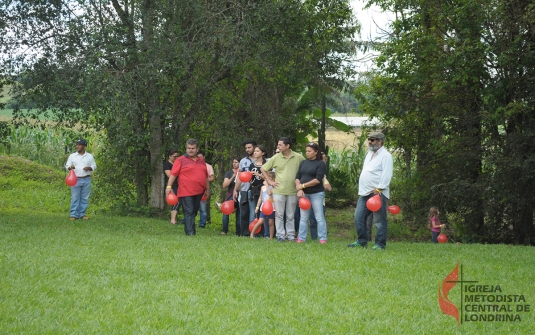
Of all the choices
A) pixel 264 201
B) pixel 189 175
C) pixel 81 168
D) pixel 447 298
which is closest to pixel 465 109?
pixel 264 201

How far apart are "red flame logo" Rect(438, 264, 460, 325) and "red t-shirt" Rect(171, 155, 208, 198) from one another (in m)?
6.20

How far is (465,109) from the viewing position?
2253 cm

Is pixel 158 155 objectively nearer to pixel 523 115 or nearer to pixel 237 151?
pixel 237 151

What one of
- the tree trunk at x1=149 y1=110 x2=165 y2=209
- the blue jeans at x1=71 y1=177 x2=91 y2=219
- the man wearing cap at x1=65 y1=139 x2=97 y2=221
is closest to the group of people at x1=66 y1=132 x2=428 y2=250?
the man wearing cap at x1=65 y1=139 x2=97 y2=221

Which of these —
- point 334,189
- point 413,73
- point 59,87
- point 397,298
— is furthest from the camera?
point 334,189

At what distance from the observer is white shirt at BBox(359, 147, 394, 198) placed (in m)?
12.4

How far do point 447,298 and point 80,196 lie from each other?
1165 cm

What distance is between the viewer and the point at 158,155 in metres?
22.7

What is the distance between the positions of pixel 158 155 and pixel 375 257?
489 inches

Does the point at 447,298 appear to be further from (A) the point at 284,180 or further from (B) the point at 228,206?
(B) the point at 228,206

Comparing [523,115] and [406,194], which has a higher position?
[523,115]

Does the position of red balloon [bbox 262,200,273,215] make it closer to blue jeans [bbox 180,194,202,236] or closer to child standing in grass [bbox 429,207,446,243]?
blue jeans [bbox 180,194,202,236]

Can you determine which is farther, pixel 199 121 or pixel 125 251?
pixel 199 121

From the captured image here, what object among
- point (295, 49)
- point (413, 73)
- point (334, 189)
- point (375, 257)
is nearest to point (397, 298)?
point (375, 257)
